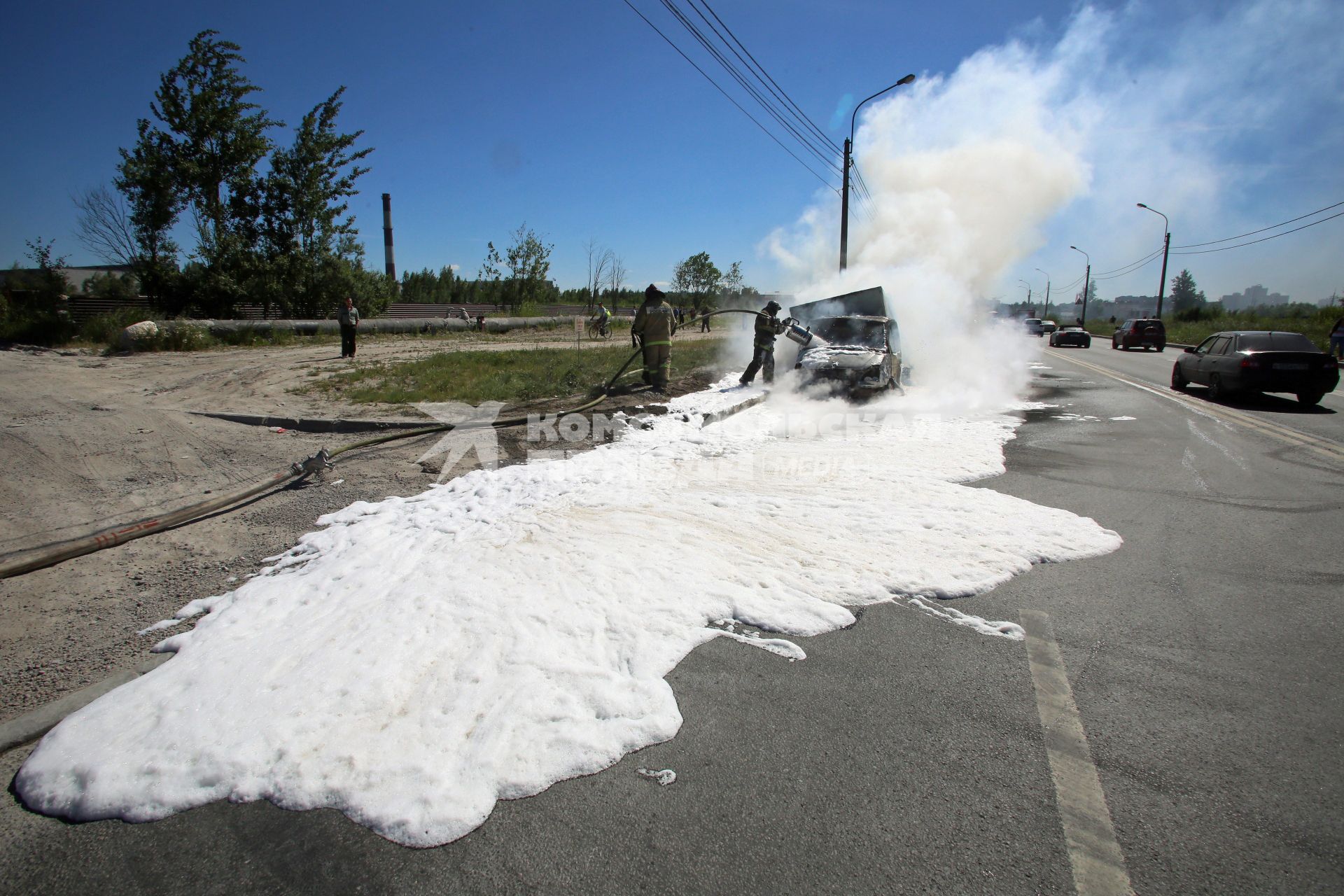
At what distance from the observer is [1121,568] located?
436 centimetres

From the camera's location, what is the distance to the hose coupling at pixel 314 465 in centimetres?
585

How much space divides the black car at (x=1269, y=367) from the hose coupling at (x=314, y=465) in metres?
15.4

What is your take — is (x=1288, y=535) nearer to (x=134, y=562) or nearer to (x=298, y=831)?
(x=298, y=831)

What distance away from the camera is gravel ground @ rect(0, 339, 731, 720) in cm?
334

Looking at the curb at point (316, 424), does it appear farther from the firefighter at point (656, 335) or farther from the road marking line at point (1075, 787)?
the road marking line at point (1075, 787)

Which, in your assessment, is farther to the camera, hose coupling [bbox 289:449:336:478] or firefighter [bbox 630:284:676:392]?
firefighter [bbox 630:284:676:392]

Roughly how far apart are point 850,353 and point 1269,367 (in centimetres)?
779

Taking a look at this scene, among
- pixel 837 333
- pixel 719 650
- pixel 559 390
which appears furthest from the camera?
pixel 837 333

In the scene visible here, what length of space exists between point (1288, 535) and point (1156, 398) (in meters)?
9.62

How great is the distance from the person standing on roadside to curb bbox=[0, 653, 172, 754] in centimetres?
1382

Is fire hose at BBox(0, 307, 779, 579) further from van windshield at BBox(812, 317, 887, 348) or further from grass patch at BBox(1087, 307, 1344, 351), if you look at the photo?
grass patch at BBox(1087, 307, 1344, 351)

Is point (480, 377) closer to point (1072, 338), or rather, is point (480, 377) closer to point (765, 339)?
point (765, 339)

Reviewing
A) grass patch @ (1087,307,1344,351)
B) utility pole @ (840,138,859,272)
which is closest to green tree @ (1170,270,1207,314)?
grass patch @ (1087,307,1344,351)

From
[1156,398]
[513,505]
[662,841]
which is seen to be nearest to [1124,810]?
[662,841]
